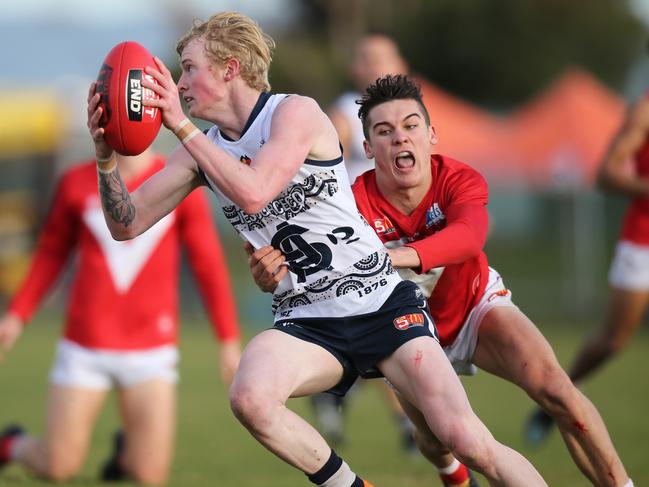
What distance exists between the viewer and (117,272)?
7070mm

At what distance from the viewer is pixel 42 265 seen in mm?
7117

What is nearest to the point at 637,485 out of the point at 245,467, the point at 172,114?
A: the point at 245,467

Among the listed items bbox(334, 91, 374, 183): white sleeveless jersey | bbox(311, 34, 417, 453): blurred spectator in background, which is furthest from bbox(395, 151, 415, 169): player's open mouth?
bbox(334, 91, 374, 183): white sleeveless jersey

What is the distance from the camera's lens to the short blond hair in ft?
15.0

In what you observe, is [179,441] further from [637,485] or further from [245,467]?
[637,485]

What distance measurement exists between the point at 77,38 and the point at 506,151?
18.8 m

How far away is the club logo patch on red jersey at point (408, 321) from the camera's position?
15.1ft

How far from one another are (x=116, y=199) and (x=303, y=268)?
2.71ft

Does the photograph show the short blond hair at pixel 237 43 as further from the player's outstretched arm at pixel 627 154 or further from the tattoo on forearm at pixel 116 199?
the player's outstretched arm at pixel 627 154

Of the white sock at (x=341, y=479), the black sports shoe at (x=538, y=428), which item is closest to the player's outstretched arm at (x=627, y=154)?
the black sports shoe at (x=538, y=428)

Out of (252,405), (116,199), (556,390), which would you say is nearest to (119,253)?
(116,199)

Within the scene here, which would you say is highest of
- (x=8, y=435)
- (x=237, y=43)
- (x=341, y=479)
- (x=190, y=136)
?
(x=237, y=43)

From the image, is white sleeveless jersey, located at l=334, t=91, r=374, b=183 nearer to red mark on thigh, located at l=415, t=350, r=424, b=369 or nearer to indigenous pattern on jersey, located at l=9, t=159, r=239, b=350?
indigenous pattern on jersey, located at l=9, t=159, r=239, b=350

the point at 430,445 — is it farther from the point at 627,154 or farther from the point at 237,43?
the point at 627,154
